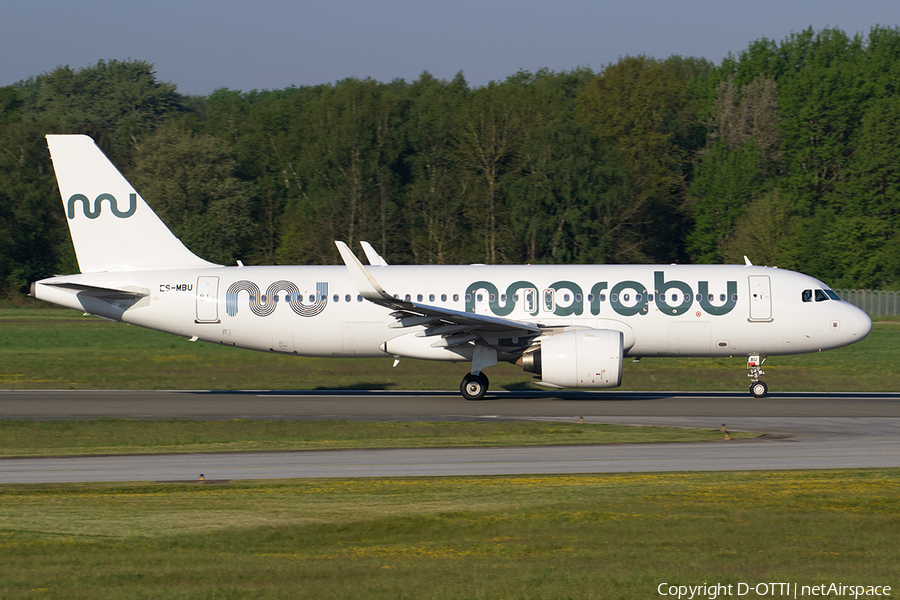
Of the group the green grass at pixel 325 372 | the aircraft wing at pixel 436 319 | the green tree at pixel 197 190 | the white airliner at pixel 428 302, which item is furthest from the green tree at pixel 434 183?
the aircraft wing at pixel 436 319

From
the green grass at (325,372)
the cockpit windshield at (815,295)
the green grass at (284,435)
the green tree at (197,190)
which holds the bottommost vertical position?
the green grass at (284,435)

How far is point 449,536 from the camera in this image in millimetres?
11398

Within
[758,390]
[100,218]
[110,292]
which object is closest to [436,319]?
[758,390]

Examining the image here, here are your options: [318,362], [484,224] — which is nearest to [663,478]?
[318,362]

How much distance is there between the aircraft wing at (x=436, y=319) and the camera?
24422 millimetres

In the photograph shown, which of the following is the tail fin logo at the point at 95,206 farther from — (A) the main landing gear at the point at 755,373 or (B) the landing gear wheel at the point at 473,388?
(A) the main landing gear at the point at 755,373

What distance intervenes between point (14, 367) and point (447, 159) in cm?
4351

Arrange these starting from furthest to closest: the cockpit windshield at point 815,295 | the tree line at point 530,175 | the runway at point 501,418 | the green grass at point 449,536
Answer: the tree line at point 530,175
the cockpit windshield at point 815,295
the runway at point 501,418
the green grass at point 449,536

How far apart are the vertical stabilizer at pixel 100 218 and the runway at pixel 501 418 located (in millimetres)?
4155

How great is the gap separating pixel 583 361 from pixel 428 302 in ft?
17.3

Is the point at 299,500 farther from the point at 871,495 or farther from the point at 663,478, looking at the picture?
the point at 871,495

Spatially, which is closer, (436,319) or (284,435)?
(284,435)

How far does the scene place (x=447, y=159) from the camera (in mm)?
72438

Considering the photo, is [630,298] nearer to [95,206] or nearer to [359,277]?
[359,277]
